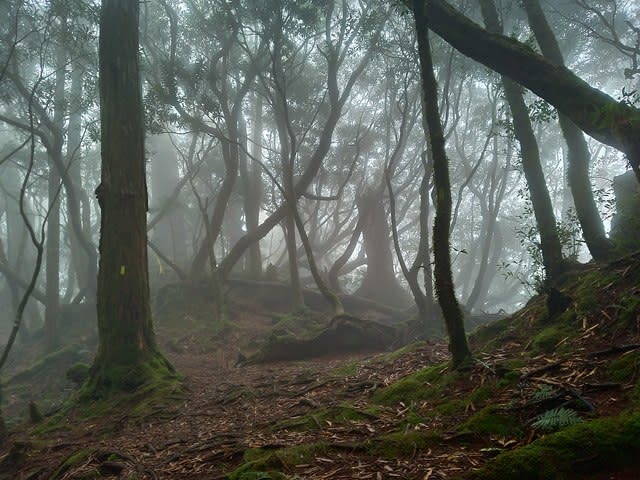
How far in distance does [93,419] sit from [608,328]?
6488 mm

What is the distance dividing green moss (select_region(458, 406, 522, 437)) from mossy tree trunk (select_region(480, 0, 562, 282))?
390 cm

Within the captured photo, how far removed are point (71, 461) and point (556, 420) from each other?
4720 millimetres

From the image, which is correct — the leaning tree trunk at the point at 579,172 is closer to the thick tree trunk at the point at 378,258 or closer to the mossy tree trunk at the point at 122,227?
the mossy tree trunk at the point at 122,227

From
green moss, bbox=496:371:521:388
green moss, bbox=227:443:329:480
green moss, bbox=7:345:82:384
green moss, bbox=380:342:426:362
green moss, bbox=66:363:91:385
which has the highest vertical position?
green moss, bbox=7:345:82:384

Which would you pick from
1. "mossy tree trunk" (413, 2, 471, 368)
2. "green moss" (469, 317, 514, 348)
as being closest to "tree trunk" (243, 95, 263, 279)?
"green moss" (469, 317, 514, 348)

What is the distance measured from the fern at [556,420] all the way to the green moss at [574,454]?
0.21 metres

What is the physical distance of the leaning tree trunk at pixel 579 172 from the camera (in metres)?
6.80

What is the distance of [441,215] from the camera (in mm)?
4395

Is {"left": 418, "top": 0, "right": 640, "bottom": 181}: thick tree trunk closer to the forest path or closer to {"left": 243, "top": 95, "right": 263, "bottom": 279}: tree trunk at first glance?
the forest path

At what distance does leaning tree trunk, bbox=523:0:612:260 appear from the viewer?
680cm

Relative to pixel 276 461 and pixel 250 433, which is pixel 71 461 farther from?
pixel 276 461

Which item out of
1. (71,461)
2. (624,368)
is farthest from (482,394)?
(71,461)

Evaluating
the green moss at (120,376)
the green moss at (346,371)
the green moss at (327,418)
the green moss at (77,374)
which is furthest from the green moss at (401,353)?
the green moss at (77,374)

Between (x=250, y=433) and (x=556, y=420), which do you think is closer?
(x=556, y=420)
